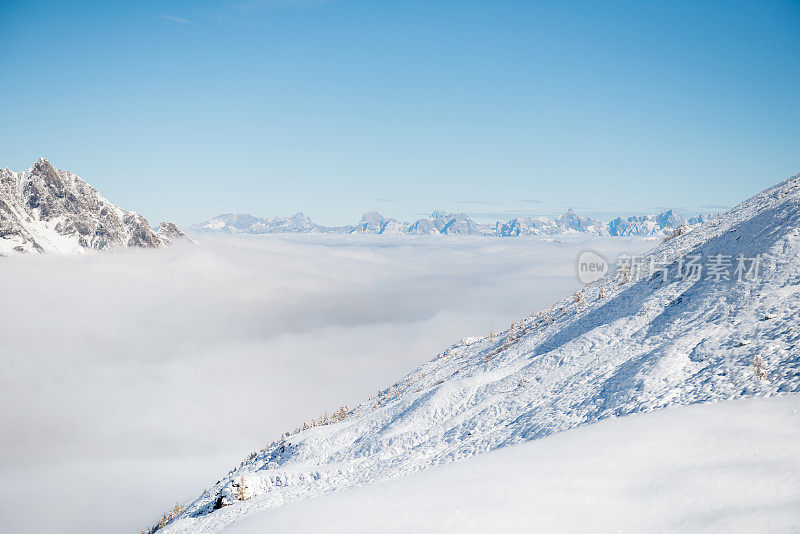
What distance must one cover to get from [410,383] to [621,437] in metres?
17.3

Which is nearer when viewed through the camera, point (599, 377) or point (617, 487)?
point (617, 487)

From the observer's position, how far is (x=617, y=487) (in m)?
4.72

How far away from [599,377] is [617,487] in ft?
23.8

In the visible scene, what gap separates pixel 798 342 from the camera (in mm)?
8234

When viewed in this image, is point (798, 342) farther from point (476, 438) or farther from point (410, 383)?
point (410, 383)

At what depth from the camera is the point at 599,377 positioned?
1121 cm

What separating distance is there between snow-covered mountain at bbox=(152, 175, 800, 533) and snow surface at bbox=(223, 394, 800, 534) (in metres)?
2.75

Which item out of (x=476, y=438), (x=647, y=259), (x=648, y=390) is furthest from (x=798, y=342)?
(x=647, y=259)

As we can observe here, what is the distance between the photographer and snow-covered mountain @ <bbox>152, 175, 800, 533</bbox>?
29.1 feet

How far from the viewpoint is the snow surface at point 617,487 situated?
4066mm

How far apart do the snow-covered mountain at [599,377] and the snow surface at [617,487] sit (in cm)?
275

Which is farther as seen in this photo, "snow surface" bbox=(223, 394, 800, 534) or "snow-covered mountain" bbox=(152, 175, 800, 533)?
"snow-covered mountain" bbox=(152, 175, 800, 533)

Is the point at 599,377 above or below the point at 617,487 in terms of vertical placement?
below

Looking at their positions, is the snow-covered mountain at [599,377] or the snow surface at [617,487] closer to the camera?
the snow surface at [617,487]
